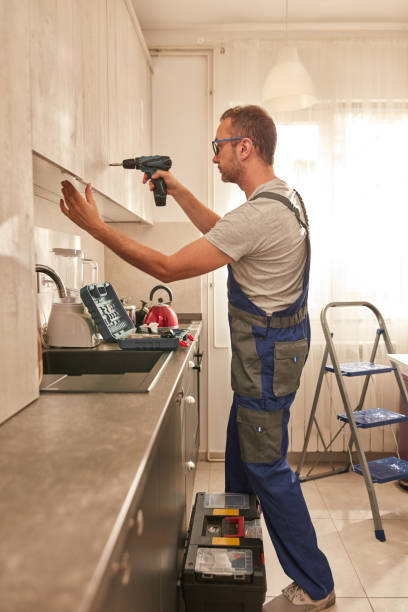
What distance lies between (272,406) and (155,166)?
1.03m

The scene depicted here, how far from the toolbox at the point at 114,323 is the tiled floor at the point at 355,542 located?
3.65ft

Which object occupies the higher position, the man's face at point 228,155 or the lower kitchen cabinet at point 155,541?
the man's face at point 228,155

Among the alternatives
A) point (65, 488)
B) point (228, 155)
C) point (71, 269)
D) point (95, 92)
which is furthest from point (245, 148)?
point (65, 488)

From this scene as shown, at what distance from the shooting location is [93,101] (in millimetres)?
1818

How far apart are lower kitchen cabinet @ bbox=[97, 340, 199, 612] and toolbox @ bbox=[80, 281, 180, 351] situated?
0.83 feet

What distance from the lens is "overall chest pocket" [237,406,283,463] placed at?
6.05ft

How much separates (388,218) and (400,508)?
1.79 metres

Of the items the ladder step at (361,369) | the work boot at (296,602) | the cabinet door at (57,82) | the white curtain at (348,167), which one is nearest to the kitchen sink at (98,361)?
the cabinet door at (57,82)

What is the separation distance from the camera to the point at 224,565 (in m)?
1.63

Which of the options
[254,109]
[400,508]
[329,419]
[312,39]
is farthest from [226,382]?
[312,39]

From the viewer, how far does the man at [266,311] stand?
1.72m

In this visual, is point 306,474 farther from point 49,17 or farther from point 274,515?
point 49,17

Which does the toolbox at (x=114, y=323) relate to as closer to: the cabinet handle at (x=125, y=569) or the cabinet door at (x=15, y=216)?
the cabinet door at (x=15, y=216)

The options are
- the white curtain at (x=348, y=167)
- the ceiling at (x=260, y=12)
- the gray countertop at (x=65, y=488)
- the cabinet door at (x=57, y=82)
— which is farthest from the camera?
the white curtain at (x=348, y=167)
